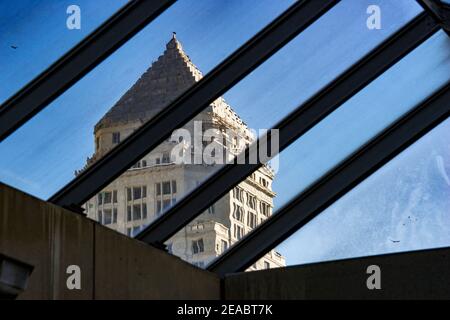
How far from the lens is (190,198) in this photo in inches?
381

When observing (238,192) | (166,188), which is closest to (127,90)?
(166,188)

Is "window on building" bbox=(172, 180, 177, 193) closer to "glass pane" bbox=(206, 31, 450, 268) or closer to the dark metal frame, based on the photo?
"glass pane" bbox=(206, 31, 450, 268)

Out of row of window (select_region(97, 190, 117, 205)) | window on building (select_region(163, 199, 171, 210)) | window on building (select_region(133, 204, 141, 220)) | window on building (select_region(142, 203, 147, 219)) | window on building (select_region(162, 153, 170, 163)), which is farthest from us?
window on building (select_region(163, 199, 171, 210))

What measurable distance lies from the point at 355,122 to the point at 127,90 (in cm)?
233

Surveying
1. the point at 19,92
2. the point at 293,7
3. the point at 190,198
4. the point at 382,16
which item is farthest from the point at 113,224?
the point at 382,16

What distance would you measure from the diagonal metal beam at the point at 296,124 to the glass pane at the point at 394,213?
35.4 inches

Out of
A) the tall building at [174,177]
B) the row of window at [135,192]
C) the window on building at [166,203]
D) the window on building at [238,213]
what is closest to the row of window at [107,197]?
the tall building at [174,177]

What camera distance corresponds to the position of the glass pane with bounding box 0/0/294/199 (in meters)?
8.35

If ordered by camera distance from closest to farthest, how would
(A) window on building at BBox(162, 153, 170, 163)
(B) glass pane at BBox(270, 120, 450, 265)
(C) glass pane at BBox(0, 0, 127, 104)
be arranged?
(C) glass pane at BBox(0, 0, 127, 104) < (A) window on building at BBox(162, 153, 170, 163) < (B) glass pane at BBox(270, 120, 450, 265)

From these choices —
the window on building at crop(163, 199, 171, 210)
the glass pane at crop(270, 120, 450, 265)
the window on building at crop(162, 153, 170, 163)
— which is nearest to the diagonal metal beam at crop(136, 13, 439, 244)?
the window on building at crop(163, 199, 171, 210)

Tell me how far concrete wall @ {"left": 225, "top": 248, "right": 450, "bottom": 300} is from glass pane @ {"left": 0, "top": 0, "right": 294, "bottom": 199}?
1.85m

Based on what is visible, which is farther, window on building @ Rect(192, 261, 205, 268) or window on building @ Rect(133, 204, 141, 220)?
window on building @ Rect(192, 261, 205, 268)

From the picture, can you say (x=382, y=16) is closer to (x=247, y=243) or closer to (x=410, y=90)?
(x=410, y=90)
